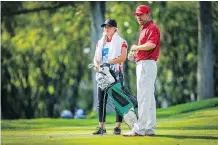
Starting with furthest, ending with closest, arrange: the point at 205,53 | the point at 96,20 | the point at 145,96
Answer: the point at 96,20
the point at 205,53
the point at 145,96

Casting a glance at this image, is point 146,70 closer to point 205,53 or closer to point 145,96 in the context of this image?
point 145,96

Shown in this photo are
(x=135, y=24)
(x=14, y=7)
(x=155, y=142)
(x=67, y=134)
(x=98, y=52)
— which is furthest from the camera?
(x=135, y=24)

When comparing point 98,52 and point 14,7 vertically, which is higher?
point 14,7

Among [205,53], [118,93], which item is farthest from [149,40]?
[205,53]

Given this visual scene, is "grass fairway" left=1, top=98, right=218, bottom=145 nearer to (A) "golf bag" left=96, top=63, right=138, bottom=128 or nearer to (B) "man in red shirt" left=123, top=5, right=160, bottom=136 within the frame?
(B) "man in red shirt" left=123, top=5, right=160, bottom=136

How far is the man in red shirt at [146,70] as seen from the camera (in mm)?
11953

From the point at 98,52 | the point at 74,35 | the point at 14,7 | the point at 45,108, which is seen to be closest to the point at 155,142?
the point at 98,52

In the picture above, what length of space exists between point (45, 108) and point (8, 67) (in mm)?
3123

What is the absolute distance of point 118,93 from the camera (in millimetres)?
12578

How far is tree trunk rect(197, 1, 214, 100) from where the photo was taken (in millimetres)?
22734

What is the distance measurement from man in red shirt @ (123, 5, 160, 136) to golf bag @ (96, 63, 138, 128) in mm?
431

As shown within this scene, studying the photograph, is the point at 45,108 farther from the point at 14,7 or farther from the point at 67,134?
the point at 67,134

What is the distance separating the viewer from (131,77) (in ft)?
124

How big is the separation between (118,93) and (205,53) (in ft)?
35.0
